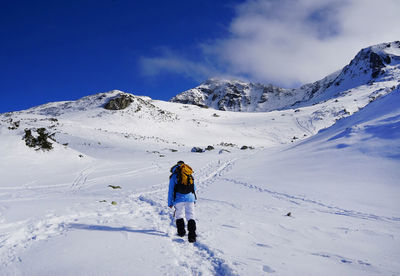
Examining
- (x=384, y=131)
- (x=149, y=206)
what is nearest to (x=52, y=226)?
(x=149, y=206)

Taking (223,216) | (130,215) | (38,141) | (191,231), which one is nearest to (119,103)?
(38,141)

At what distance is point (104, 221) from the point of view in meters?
6.42

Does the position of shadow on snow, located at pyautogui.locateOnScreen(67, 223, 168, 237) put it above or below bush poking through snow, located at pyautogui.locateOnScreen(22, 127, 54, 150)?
below

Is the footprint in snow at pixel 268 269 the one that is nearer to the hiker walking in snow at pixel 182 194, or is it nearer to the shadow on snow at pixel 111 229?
the hiker walking in snow at pixel 182 194

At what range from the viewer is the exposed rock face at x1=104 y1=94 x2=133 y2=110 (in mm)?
55062

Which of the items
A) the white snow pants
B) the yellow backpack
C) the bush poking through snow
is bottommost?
the white snow pants

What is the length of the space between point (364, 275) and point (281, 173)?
31.9 ft

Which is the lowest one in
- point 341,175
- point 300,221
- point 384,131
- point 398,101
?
point 300,221

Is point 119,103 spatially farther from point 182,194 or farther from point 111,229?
point 182,194

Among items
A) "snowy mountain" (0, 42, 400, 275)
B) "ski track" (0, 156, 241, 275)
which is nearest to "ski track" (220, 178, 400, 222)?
"snowy mountain" (0, 42, 400, 275)

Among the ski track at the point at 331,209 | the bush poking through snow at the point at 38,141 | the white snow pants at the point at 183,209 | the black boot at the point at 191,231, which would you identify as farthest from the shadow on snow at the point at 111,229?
the bush poking through snow at the point at 38,141

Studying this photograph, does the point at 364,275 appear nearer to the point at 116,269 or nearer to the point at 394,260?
the point at 394,260

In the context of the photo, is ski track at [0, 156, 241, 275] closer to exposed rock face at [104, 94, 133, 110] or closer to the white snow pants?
the white snow pants

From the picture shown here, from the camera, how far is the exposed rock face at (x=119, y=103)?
55.1m
